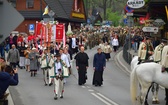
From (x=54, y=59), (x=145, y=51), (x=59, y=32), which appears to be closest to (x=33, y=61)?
(x=59, y=32)

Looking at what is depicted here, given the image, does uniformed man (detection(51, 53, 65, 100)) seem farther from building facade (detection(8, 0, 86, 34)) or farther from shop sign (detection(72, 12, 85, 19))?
shop sign (detection(72, 12, 85, 19))

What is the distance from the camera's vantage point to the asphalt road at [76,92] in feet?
53.7

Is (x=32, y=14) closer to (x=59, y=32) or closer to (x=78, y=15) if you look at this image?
(x=78, y=15)

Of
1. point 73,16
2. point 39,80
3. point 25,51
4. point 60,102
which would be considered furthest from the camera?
point 73,16

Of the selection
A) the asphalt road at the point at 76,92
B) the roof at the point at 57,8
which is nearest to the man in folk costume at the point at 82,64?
the asphalt road at the point at 76,92

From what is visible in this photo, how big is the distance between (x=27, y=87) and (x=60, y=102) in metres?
4.38

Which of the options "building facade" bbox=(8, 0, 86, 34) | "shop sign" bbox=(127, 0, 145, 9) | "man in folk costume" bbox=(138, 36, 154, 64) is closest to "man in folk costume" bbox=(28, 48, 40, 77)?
"shop sign" bbox=(127, 0, 145, 9)

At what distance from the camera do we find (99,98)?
677 inches

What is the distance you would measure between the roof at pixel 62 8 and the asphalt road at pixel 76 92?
32124 mm

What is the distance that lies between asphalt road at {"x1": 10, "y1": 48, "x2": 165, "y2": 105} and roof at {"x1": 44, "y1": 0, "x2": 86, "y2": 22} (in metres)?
32.1

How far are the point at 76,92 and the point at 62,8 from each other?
43768 mm

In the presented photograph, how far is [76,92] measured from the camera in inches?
749

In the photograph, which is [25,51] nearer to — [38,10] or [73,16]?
[38,10]

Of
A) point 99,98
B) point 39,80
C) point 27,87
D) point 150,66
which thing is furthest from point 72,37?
point 150,66
